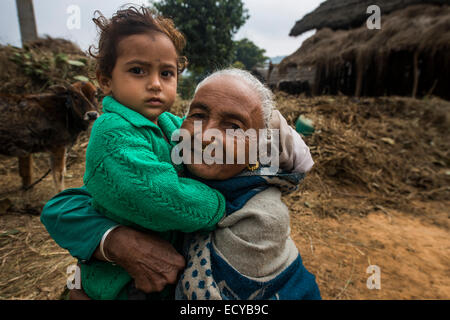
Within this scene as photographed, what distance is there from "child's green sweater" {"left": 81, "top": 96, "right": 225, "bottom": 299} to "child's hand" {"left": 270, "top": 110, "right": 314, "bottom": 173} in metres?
0.45

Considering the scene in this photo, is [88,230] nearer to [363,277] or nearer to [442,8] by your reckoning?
[363,277]

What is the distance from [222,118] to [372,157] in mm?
6241

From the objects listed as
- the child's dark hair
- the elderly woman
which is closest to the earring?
the elderly woman

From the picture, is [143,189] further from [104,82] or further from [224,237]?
[104,82]

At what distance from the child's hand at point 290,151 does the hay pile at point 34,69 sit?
7124 millimetres

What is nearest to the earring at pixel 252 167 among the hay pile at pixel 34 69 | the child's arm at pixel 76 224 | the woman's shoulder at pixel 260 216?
the woman's shoulder at pixel 260 216

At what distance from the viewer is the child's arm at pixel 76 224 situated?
1.02 meters

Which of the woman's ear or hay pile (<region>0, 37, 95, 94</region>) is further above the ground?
hay pile (<region>0, 37, 95, 94</region>)

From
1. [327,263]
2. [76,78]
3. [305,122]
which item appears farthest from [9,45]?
[327,263]

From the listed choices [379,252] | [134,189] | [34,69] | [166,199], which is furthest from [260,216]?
[34,69]

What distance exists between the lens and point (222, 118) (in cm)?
110

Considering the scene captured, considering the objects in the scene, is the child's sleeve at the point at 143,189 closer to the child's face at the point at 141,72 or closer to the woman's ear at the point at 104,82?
the child's face at the point at 141,72

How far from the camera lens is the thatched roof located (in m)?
11.8

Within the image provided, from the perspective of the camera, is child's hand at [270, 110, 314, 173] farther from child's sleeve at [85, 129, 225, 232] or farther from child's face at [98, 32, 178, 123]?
child's face at [98, 32, 178, 123]
